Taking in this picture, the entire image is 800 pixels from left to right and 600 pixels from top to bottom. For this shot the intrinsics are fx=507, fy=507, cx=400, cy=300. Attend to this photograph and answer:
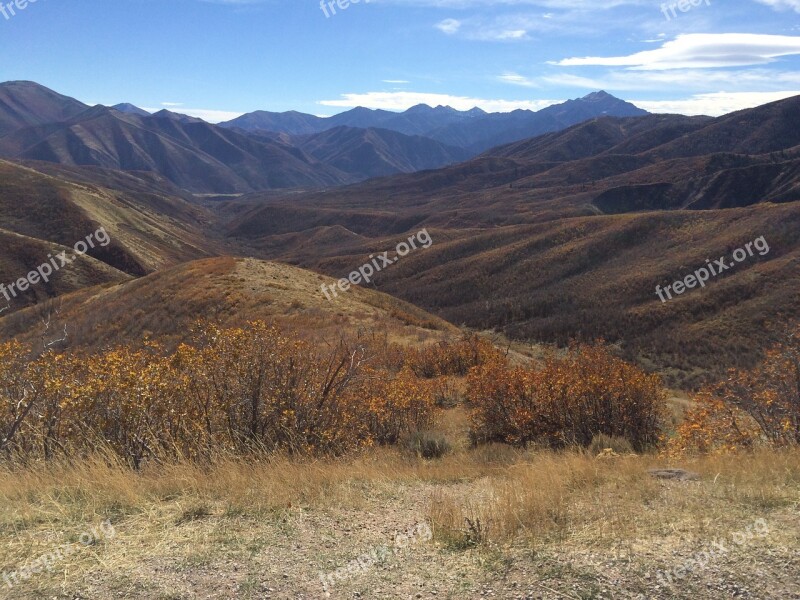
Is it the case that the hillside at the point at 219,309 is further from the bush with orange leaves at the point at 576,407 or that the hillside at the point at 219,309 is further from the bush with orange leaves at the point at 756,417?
the bush with orange leaves at the point at 756,417

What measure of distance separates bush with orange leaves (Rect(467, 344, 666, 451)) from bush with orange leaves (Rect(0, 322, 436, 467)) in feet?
9.29

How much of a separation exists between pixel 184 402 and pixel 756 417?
8.16 m

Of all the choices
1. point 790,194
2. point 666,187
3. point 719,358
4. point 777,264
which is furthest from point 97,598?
point 666,187

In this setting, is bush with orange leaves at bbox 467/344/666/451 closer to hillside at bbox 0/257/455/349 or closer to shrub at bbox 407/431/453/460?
shrub at bbox 407/431/453/460

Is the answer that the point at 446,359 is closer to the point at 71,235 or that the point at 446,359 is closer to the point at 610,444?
the point at 610,444

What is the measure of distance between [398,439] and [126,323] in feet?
77.2

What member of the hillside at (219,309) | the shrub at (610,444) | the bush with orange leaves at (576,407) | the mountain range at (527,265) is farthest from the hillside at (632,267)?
the shrub at (610,444)

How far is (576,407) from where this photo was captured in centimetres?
882

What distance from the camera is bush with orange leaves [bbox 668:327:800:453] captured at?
23.2 feet

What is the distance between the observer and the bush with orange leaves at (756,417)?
7078mm

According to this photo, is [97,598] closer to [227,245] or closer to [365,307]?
[365,307]

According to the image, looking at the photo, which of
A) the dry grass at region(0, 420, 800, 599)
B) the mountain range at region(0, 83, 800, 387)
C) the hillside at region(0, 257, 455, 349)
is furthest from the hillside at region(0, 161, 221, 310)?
the dry grass at region(0, 420, 800, 599)

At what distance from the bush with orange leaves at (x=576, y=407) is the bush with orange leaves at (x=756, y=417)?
2.58ft

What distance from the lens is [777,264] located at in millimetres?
41594
